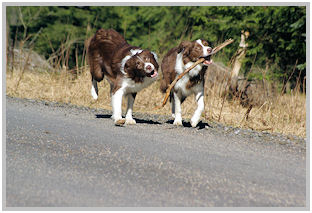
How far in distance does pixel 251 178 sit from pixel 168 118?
13.5ft

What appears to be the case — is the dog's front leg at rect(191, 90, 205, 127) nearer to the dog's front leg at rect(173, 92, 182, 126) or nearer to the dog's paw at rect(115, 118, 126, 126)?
the dog's front leg at rect(173, 92, 182, 126)

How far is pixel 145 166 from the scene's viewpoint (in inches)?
212

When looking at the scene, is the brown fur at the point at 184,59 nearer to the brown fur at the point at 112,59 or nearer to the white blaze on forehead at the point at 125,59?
the brown fur at the point at 112,59

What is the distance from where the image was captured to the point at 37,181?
15.7 ft

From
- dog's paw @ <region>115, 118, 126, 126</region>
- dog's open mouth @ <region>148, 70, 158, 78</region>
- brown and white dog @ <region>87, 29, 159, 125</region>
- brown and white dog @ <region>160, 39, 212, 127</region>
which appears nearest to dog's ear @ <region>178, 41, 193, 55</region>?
brown and white dog @ <region>160, 39, 212, 127</region>

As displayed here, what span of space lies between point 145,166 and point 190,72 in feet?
9.49

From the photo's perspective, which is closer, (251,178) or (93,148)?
(251,178)

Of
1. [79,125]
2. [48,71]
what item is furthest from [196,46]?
[48,71]

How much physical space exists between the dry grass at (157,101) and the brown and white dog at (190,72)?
99 cm

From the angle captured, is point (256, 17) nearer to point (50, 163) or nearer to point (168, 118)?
point (168, 118)

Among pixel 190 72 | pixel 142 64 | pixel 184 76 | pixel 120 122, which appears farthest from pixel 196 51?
pixel 120 122

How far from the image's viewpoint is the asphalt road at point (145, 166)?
14.5 feet

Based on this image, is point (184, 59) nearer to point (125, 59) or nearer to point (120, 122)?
point (125, 59)

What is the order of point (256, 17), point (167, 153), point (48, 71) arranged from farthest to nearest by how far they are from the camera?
point (256, 17) → point (48, 71) → point (167, 153)
